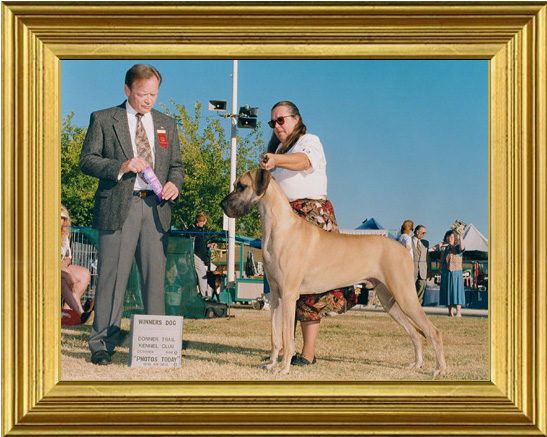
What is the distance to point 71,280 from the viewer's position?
5.11 meters

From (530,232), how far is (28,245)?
3.60 m

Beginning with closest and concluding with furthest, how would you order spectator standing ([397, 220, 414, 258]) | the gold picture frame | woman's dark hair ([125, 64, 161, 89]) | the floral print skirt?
1. the gold picture frame
2. woman's dark hair ([125, 64, 161, 89])
3. spectator standing ([397, 220, 414, 258])
4. the floral print skirt

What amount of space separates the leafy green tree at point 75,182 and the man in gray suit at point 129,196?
0.19 ft

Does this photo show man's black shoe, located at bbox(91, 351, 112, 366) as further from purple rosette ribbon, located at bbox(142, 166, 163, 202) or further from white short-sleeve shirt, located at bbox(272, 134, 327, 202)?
white short-sleeve shirt, located at bbox(272, 134, 327, 202)

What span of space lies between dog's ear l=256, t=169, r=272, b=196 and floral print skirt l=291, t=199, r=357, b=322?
501mm

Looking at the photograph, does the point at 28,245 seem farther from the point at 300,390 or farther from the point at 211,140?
the point at 300,390

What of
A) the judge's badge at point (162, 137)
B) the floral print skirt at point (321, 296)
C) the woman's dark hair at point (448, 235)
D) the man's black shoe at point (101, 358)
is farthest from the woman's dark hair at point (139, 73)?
the woman's dark hair at point (448, 235)

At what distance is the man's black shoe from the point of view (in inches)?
195

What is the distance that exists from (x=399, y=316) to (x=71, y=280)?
288 cm

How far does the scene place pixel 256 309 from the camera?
6.11m

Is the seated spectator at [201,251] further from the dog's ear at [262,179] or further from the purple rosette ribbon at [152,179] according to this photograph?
the dog's ear at [262,179]

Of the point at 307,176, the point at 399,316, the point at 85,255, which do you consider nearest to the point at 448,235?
the point at 399,316

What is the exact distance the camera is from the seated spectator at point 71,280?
4.89 metres

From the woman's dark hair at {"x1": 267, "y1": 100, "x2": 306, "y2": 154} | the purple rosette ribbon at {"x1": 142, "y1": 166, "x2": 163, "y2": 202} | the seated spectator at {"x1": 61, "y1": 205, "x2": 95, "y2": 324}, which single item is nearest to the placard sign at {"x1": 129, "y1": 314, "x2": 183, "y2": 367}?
the seated spectator at {"x1": 61, "y1": 205, "x2": 95, "y2": 324}
